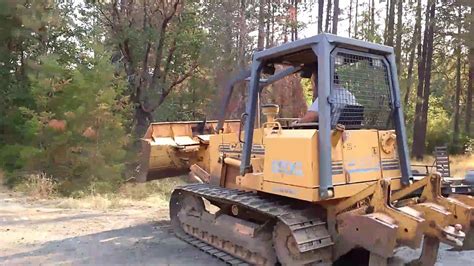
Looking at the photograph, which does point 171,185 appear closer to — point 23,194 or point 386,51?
point 23,194

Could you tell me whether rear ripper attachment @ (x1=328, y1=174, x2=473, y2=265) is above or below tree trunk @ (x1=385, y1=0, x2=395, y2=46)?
below

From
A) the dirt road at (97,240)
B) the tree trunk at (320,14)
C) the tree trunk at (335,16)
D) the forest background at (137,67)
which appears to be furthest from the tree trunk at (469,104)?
the dirt road at (97,240)

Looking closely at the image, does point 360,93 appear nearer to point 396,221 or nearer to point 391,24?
point 396,221

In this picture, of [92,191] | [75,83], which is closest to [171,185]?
[92,191]

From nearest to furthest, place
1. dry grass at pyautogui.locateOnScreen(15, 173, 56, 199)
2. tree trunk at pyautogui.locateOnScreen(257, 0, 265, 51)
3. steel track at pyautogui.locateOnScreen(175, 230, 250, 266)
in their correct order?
steel track at pyautogui.locateOnScreen(175, 230, 250, 266), dry grass at pyautogui.locateOnScreen(15, 173, 56, 199), tree trunk at pyautogui.locateOnScreen(257, 0, 265, 51)

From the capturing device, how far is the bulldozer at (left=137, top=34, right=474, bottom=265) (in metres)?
4.69

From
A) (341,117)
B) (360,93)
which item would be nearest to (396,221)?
(341,117)

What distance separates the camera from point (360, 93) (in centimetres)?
518

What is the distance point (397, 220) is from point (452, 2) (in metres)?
21.8

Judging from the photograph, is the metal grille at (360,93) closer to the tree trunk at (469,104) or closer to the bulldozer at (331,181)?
the bulldozer at (331,181)

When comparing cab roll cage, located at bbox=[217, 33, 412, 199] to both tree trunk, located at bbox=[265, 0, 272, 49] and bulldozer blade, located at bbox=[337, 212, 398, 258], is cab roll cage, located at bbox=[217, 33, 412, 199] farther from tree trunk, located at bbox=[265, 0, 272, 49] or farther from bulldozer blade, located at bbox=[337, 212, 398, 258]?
tree trunk, located at bbox=[265, 0, 272, 49]

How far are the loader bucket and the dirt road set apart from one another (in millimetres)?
815

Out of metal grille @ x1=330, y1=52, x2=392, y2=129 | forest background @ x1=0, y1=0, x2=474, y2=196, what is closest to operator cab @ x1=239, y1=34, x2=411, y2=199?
metal grille @ x1=330, y1=52, x2=392, y2=129

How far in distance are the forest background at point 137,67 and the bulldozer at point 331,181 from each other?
203 inches
